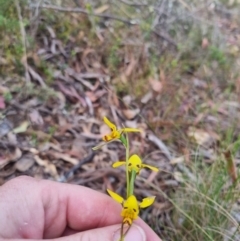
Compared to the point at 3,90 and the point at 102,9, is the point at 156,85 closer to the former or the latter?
the point at 102,9

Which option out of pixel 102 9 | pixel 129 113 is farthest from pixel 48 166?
pixel 102 9

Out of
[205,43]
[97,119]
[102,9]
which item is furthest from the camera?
[205,43]

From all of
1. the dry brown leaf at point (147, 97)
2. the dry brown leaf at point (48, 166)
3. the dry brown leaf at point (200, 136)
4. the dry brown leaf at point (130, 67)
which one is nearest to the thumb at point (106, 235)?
the dry brown leaf at point (48, 166)

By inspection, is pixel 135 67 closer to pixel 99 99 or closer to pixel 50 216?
pixel 99 99

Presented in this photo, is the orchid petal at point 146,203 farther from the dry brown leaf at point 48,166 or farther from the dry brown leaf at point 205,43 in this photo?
the dry brown leaf at point 205,43

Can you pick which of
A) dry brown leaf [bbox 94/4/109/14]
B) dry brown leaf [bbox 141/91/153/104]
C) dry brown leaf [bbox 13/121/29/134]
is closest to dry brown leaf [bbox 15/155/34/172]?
dry brown leaf [bbox 13/121/29/134]

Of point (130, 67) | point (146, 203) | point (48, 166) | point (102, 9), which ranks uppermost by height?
point (146, 203)
